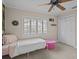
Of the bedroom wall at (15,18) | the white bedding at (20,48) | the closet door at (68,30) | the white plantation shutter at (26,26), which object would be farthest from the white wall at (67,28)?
the white plantation shutter at (26,26)

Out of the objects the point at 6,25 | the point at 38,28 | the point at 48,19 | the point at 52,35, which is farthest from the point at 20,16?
the point at 52,35

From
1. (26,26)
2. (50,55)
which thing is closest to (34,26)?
(26,26)

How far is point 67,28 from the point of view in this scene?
584 centimetres

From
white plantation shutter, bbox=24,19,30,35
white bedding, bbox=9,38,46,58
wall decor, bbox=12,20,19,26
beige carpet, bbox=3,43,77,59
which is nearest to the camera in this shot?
white bedding, bbox=9,38,46,58

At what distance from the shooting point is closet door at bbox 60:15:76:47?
5138mm

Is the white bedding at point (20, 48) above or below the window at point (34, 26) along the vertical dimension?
below

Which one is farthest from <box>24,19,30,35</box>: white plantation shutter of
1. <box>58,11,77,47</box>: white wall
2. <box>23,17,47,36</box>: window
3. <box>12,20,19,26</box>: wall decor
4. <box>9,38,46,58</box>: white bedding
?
<box>58,11,77,47</box>: white wall

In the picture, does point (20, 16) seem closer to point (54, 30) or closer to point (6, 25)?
point (6, 25)

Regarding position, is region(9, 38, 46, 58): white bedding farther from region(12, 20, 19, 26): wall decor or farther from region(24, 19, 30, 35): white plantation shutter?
region(12, 20, 19, 26): wall decor

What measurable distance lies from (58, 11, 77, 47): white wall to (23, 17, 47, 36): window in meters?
1.26

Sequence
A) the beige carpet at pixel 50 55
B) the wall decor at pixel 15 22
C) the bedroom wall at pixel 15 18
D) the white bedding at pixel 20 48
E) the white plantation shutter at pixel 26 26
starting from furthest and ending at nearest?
the white plantation shutter at pixel 26 26 < the wall decor at pixel 15 22 < the bedroom wall at pixel 15 18 < the beige carpet at pixel 50 55 < the white bedding at pixel 20 48

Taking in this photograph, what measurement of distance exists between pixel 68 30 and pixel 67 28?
185mm

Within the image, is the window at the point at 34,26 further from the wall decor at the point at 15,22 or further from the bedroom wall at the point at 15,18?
the wall decor at the point at 15,22

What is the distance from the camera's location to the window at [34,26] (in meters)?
5.76
